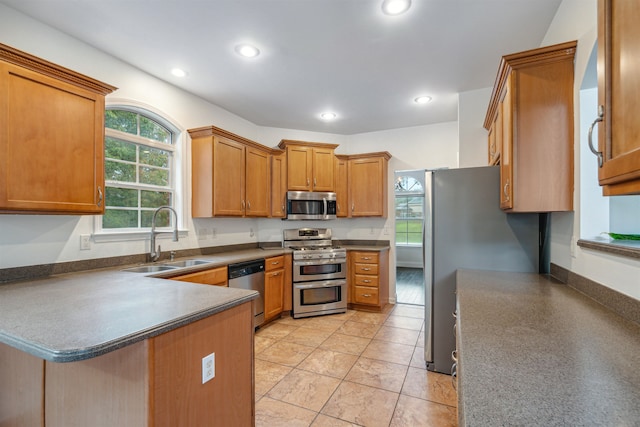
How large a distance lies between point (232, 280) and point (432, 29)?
2.81 m

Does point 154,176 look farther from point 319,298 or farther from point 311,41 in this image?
point 319,298

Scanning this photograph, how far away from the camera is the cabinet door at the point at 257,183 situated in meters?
3.81

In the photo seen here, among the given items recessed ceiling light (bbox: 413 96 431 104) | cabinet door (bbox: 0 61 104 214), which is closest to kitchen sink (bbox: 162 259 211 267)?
cabinet door (bbox: 0 61 104 214)

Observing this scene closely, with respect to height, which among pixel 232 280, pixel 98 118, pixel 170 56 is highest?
pixel 170 56

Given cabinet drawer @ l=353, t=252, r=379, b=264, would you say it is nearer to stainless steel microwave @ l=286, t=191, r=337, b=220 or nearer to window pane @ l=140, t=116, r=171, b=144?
stainless steel microwave @ l=286, t=191, r=337, b=220

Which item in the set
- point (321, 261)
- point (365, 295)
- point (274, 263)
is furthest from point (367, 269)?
point (274, 263)

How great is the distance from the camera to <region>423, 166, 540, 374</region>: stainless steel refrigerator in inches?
89.7

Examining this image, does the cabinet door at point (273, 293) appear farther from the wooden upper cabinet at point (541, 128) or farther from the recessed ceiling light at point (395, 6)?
the recessed ceiling light at point (395, 6)

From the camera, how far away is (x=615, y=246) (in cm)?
123

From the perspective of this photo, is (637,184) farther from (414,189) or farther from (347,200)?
(414,189)

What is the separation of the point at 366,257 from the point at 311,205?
1.10m

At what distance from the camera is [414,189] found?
7.36 metres

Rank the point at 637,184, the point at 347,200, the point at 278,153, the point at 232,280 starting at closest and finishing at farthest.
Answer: the point at 637,184 < the point at 232,280 < the point at 278,153 < the point at 347,200

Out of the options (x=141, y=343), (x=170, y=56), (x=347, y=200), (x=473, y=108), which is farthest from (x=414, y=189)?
(x=141, y=343)
